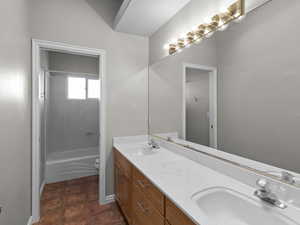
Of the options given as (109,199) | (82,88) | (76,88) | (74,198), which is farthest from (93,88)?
(109,199)

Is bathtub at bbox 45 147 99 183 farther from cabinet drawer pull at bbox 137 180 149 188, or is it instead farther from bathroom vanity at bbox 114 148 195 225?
cabinet drawer pull at bbox 137 180 149 188

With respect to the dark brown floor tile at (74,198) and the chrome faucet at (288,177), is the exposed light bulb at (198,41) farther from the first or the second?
the dark brown floor tile at (74,198)

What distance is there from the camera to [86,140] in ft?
11.5

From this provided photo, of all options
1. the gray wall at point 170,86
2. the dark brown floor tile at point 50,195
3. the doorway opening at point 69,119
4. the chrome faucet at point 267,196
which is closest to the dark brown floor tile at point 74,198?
the dark brown floor tile at point 50,195

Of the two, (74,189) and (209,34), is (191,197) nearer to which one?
(209,34)

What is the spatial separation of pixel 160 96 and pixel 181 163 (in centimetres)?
99

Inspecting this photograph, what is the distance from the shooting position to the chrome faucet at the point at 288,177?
0.78m

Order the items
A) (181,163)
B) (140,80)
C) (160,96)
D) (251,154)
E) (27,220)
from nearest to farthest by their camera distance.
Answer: (251,154), (181,163), (27,220), (160,96), (140,80)

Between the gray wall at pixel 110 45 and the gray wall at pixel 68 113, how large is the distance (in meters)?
1.53

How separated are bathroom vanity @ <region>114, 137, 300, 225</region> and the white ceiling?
61.5 inches

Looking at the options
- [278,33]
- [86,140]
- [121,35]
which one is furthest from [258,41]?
[86,140]

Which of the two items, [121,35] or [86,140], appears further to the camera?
[86,140]

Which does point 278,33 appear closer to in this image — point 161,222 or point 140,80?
point 161,222

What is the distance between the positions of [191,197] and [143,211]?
0.55m
